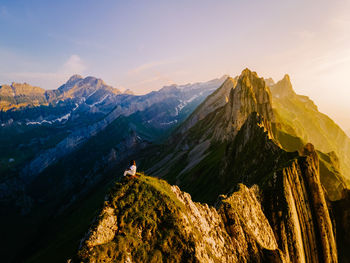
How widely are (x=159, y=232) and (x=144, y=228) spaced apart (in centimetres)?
132

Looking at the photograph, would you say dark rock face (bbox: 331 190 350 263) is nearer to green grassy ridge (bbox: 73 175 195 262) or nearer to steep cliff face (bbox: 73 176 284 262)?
steep cliff face (bbox: 73 176 284 262)

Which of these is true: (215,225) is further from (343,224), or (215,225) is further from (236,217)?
(343,224)

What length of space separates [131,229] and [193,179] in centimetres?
7683

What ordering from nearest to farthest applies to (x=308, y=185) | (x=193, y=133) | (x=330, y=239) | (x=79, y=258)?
(x=79, y=258), (x=330, y=239), (x=308, y=185), (x=193, y=133)

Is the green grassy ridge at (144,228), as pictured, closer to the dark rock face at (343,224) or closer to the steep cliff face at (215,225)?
the steep cliff face at (215,225)

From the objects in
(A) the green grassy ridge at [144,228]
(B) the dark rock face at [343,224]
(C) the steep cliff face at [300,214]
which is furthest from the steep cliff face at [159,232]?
(B) the dark rock face at [343,224]

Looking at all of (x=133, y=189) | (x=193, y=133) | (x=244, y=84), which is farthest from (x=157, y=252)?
(x=193, y=133)

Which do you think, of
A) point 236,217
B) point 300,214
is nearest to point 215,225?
point 236,217

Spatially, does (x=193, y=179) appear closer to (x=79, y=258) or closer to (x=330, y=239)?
(x=330, y=239)

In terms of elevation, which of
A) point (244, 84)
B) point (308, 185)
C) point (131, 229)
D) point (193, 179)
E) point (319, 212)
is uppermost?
point (244, 84)

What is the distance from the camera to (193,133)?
172 meters

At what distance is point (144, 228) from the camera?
16125 millimetres

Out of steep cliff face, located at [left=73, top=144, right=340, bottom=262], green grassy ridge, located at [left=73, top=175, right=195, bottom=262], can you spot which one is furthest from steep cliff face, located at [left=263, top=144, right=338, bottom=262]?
green grassy ridge, located at [left=73, top=175, right=195, bottom=262]

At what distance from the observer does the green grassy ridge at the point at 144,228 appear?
14234 millimetres
